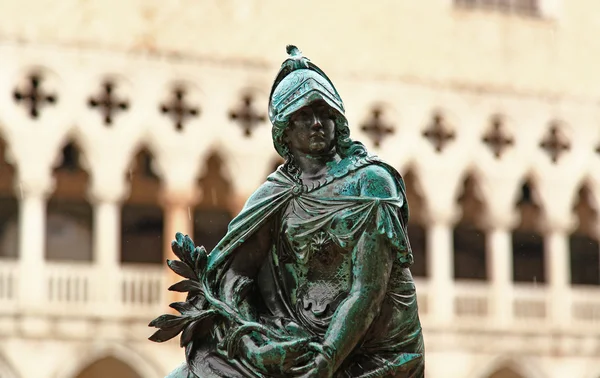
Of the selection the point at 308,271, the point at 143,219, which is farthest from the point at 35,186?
the point at 308,271

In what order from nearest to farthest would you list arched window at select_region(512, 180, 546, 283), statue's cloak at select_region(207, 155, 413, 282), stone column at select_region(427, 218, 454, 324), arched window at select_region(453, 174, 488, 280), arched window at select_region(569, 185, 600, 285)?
statue's cloak at select_region(207, 155, 413, 282), stone column at select_region(427, 218, 454, 324), arched window at select_region(453, 174, 488, 280), arched window at select_region(512, 180, 546, 283), arched window at select_region(569, 185, 600, 285)

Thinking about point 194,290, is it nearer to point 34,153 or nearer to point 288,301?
point 288,301

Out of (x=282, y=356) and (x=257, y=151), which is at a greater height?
(x=257, y=151)

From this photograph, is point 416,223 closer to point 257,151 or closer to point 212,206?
point 212,206

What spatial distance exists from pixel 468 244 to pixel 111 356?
20.3 feet

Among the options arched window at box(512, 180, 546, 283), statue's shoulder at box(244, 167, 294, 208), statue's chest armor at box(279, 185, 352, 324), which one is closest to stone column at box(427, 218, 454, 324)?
arched window at box(512, 180, 546, 283)

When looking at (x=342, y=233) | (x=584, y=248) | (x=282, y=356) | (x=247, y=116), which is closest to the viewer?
(x=282, y=356)

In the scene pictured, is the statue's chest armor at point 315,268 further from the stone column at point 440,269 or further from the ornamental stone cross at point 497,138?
the ornamental stone cross at point 497,138

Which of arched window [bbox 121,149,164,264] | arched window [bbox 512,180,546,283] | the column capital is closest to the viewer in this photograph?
the column capital

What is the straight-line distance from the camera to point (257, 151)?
2242 cm

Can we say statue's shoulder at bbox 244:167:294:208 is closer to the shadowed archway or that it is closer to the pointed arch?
the pointed arch

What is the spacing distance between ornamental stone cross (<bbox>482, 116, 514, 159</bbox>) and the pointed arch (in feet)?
18.6

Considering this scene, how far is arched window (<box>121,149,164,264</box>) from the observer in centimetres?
2338

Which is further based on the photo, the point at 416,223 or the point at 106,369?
the point at 416,223
